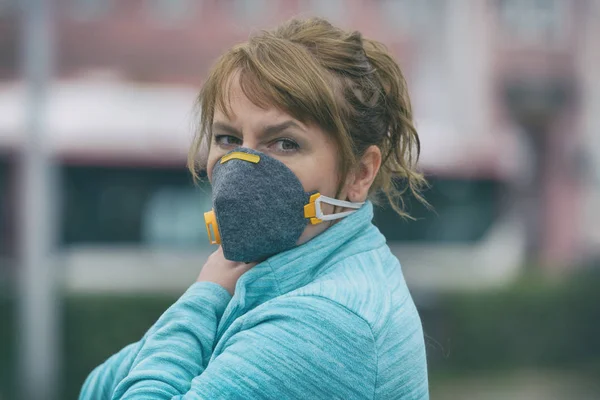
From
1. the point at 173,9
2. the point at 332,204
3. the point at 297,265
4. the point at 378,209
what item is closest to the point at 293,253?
the point at 297,265

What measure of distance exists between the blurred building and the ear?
7.49 m

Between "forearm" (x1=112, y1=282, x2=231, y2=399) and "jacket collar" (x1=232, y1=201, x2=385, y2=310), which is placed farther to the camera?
"jacket collar" (x1=232, y1=201, x2=385, y2=310)

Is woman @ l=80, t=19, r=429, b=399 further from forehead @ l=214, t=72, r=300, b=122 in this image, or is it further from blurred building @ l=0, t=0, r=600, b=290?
blurred building @ l=0, t=0, r=600, b=290

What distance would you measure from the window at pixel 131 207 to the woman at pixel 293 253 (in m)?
11.1

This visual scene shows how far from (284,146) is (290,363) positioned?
15.2 inches

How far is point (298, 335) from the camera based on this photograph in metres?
1.40

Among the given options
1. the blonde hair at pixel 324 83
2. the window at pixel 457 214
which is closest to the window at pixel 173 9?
the window at pixel 457 214

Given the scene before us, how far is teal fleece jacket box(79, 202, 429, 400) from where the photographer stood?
54.5 inches

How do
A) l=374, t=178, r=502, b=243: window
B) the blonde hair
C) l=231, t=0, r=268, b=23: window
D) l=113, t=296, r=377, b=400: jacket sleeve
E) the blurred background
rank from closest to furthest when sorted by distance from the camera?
1. l=113, t=296, r=377, b=400: jacket sleeve
2. the blonde hair
3. the blurred background
4. l=374, t=178, r=502, b=243: window
5. l=231, t=0, r=268, b=23: window

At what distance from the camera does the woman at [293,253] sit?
1.39 meters

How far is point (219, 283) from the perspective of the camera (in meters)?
1.60

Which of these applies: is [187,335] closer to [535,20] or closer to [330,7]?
[330,7]

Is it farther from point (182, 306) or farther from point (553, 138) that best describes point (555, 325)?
point (182, 306)

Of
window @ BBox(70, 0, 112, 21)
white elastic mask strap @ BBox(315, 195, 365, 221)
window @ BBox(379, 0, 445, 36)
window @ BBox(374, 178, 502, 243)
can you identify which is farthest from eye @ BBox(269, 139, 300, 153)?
window @ BBox(379, 0, 445, 36)
